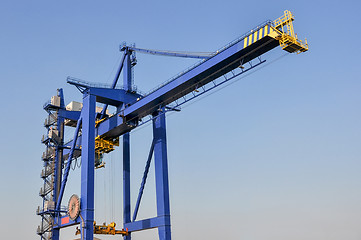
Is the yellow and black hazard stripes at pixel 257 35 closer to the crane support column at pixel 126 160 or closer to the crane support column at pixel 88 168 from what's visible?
the crane support column at pixel 126 160

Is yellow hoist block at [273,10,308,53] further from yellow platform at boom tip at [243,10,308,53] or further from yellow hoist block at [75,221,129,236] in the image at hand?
yellow hoist block at [75,221,129,236]

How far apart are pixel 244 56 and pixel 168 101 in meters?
7.62

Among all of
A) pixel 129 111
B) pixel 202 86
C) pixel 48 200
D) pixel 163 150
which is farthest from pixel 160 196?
pixel 48 200

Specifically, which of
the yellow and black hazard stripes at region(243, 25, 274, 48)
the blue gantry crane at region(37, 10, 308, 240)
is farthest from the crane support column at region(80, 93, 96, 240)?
the yellow and black hazard stripes at region(243, 25, 274, 48)

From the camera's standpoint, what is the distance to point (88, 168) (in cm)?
2914

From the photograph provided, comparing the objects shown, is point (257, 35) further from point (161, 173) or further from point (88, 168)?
point (88, 168)

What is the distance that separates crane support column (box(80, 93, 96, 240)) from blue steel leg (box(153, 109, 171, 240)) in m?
5.18

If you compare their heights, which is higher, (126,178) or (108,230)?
(126,178)

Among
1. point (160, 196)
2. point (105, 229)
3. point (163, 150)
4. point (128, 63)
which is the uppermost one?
point (128, 63)

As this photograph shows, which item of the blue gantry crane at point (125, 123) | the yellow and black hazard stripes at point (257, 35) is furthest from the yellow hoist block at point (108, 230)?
the yellow and black hazard stripes at point (257, 35)

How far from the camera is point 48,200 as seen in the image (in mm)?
37469

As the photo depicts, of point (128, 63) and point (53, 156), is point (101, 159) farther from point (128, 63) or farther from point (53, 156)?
point (128, 63)

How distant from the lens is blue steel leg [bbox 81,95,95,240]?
28.0m

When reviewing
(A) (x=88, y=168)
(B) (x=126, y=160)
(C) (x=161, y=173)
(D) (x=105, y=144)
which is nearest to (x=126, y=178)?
(B) (x=126, y=160)
